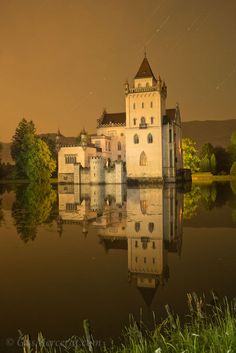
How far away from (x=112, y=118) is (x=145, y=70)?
1465 centimetres

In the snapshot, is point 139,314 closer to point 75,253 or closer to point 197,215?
point 75,253

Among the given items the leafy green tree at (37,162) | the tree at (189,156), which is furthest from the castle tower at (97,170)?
the tree at (189,156)

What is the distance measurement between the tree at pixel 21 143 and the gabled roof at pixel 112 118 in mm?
14656

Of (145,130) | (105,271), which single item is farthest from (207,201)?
(145,130)

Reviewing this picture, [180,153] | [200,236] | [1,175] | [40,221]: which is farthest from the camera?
[1,175]

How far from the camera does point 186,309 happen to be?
6.50 meters

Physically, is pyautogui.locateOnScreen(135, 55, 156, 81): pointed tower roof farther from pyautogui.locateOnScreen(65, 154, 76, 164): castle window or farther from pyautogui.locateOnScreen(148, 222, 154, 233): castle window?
pyautogui.locateOnScreen(148, 222, 154, 233): castle window

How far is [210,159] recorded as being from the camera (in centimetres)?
7906

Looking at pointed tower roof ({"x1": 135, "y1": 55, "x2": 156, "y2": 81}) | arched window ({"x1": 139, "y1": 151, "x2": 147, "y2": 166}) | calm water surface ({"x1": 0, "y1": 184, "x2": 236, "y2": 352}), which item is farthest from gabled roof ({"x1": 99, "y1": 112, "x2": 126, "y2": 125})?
calm water surface ({"x1": 0, "y1": 184, "x2": 236, "y2": 352})

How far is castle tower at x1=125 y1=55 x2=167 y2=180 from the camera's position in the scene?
2362 inches

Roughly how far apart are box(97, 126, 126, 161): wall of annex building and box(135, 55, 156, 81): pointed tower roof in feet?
41.0

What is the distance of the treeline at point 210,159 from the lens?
7538 cm

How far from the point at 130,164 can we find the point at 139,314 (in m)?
55.5

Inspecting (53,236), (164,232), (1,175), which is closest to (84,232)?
(53,236)
